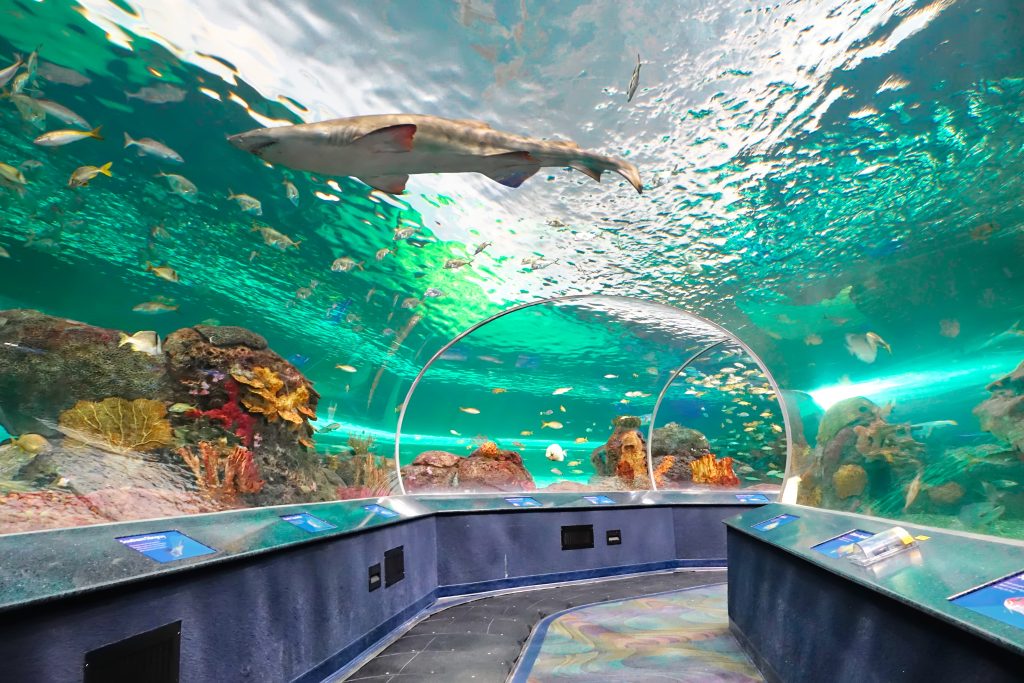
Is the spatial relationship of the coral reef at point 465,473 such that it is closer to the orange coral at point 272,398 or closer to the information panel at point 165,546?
the orange coral at point 272,398

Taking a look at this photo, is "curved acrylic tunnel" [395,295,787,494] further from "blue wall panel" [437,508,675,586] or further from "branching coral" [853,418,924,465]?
"blue wall panel" [437,508,675,586]

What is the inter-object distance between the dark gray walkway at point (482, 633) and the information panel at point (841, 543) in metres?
2.29

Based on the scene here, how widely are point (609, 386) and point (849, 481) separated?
512 inches

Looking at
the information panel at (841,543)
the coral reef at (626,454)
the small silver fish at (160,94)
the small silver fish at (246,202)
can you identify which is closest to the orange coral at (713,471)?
the coral reef at (626,454)

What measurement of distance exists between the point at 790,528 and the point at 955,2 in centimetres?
395

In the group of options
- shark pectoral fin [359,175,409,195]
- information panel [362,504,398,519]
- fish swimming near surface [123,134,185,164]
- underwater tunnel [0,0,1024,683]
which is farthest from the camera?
information panel [362,504,398,519]

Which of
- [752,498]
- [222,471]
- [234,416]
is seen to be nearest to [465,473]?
[234,416]

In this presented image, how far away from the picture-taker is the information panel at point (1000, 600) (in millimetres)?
1599

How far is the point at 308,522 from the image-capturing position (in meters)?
3.82

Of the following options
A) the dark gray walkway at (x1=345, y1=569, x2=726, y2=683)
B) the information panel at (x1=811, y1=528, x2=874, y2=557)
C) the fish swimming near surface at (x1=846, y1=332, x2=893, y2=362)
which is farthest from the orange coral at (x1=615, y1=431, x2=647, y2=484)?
the information panel at (x1=811, y1=528, x2=874, y2=557)

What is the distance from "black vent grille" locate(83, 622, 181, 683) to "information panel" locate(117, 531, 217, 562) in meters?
0.35

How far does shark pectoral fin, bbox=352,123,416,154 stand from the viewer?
8.18 ft

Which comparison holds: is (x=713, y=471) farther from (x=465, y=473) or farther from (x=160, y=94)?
(x=160, y=94)

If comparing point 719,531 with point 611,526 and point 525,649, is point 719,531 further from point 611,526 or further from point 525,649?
point 525,649
